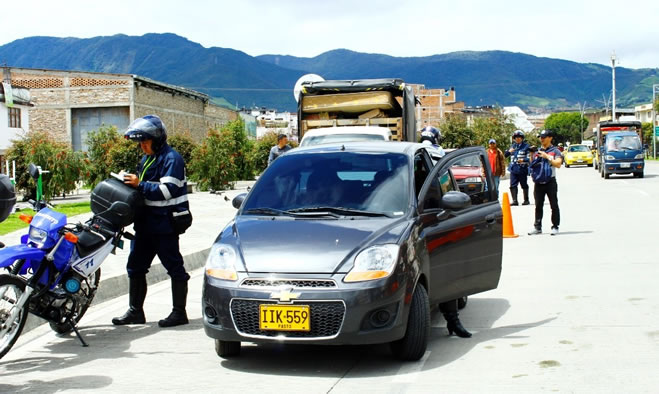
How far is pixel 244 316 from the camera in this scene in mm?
6199

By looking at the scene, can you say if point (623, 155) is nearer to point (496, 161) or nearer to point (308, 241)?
point (496, 161)

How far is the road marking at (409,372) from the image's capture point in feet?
19.6

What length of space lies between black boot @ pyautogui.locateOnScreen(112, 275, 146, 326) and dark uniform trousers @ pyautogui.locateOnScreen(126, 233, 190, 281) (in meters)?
0.08

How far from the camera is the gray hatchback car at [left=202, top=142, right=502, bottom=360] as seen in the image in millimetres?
6051

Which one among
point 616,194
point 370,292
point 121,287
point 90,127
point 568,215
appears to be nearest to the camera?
point 370,292

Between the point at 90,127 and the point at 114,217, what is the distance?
5990cm

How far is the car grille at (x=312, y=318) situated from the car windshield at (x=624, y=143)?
38355 mm

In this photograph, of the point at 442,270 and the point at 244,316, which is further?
the point at 442,270

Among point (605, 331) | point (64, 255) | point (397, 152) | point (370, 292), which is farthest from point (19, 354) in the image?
point (605, 331)

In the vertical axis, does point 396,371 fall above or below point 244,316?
below

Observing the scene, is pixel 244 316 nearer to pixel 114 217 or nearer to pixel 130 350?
pixel 130 350

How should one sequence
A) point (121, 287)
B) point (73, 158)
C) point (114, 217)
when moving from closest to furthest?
point (114, 217)
point (121, 287)
point (73, 158)

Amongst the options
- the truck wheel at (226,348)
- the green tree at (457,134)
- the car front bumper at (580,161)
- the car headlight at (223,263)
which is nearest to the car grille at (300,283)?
the car headlight at (223,263)

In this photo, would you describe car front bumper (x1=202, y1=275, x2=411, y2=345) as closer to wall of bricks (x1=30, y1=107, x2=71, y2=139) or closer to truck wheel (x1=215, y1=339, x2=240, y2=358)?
truck wheel (x1=215, y1=339, x2=240, y2=358)
